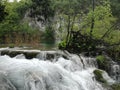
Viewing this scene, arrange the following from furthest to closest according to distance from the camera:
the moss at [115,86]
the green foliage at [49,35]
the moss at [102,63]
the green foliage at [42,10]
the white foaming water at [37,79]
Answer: the green foliage at [42,10]
the green foliage at [49,35]
the moss at [102,63]
the moss at [115,86]
the white foaming water at [37,79]

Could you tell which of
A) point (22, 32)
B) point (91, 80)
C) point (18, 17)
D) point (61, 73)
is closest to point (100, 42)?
point (91, 80)

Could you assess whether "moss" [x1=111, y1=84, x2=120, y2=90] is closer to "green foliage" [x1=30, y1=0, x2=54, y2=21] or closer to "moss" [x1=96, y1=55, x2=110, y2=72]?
"moss" [x1=96, y1=55, x2=110, y2=72]

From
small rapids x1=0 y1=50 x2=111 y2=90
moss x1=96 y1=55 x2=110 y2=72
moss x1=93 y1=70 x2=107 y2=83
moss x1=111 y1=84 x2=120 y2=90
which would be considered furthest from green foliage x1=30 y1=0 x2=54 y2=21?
moss x1=111 y1=84 x2=120 y2=90

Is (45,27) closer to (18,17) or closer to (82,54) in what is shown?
(18,17)

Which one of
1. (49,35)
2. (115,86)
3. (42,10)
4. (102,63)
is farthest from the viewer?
(42,10)

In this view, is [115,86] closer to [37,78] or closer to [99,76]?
[99,76]

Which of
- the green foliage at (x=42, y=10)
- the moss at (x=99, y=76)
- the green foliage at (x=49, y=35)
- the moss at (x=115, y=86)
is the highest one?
the green foliage at (x=42, y=10)

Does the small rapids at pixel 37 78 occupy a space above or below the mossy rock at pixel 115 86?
above

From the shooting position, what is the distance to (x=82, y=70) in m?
12.7

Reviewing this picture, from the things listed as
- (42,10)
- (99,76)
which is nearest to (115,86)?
(99,76)

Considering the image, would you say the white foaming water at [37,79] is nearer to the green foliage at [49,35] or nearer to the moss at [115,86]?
the moss at [115,86]

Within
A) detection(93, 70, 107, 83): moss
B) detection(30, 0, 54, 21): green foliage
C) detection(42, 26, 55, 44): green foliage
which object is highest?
detection(30, 0, 54, 21): green foliage

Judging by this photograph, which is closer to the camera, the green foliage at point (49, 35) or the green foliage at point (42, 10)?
the green foliage at point (49, 35)

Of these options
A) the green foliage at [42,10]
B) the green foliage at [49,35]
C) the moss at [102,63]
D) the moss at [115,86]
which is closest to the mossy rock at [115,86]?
the moss at [115,86]
